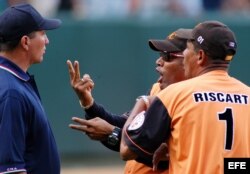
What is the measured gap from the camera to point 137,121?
18.7 feet

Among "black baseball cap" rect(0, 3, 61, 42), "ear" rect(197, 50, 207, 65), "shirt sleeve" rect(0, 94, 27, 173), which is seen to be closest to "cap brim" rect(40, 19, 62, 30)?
"black baseball cap" rect(0, 3, 61, 42)

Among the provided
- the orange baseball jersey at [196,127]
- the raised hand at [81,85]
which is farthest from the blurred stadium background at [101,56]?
the orange baseball jersey at [196,127]

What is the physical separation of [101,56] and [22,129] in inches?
302

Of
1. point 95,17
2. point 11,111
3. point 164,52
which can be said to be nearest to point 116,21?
point 95,17

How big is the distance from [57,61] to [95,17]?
34.5 inches

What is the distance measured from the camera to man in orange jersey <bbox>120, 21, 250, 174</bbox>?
18.3ft

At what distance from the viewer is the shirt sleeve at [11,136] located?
588cm

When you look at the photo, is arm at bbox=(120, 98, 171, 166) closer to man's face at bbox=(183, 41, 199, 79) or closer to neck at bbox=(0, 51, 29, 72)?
man's face at bbox=(183, 41, 199, 79)

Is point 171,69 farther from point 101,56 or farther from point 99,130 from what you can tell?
point 101,56

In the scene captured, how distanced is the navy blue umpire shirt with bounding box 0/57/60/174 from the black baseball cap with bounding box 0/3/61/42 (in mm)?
175

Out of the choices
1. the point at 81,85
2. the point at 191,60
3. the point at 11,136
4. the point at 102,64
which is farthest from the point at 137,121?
the point at 102,64

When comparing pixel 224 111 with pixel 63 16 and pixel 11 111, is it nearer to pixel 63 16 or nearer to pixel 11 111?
pixel 11 111

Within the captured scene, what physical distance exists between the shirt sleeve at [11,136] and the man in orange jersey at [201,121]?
0.66m

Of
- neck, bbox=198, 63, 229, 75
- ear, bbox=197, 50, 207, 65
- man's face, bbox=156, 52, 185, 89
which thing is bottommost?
man's face, bbox=156, 52, 185, 89
